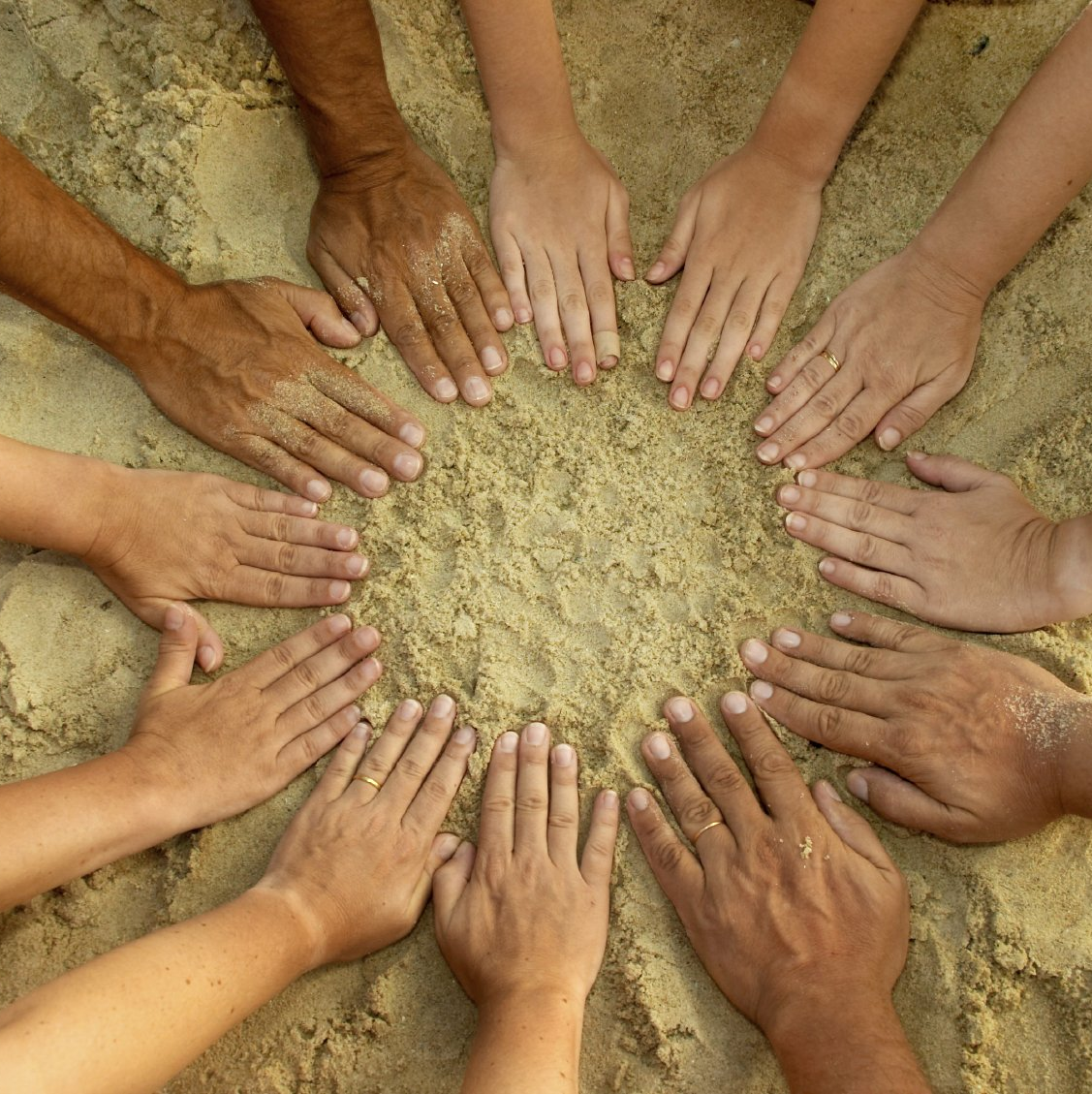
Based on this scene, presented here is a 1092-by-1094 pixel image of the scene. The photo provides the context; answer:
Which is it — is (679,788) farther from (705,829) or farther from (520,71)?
(520,71)

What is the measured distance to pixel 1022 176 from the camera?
182 centimetres

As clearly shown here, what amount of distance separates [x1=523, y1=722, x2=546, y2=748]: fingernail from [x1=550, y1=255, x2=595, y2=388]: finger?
693mm

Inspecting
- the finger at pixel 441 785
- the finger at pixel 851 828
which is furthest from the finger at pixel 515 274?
the finger at pixel 851 828

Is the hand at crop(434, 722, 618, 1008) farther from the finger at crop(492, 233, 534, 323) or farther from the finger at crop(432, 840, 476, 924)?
the finger at crop(492, 233, 534, 323)

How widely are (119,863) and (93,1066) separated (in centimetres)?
58

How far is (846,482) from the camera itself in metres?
1.95

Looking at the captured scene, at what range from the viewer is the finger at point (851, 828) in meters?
1.78

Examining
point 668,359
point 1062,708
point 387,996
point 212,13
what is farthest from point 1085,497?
point 212,13

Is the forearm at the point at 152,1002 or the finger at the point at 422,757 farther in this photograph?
the finger at the point at 422,757

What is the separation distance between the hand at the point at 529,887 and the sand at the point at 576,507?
0.16 ft

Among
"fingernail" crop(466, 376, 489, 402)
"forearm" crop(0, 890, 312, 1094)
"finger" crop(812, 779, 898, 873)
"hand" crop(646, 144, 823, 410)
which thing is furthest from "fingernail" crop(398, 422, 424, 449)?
"finger" crop(812, 779, 898, 873)

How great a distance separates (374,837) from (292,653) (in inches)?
15.0

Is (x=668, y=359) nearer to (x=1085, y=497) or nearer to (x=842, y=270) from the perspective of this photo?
(x=842, y=270)

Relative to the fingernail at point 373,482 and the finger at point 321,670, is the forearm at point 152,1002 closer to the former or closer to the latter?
the finger at point 321,670
